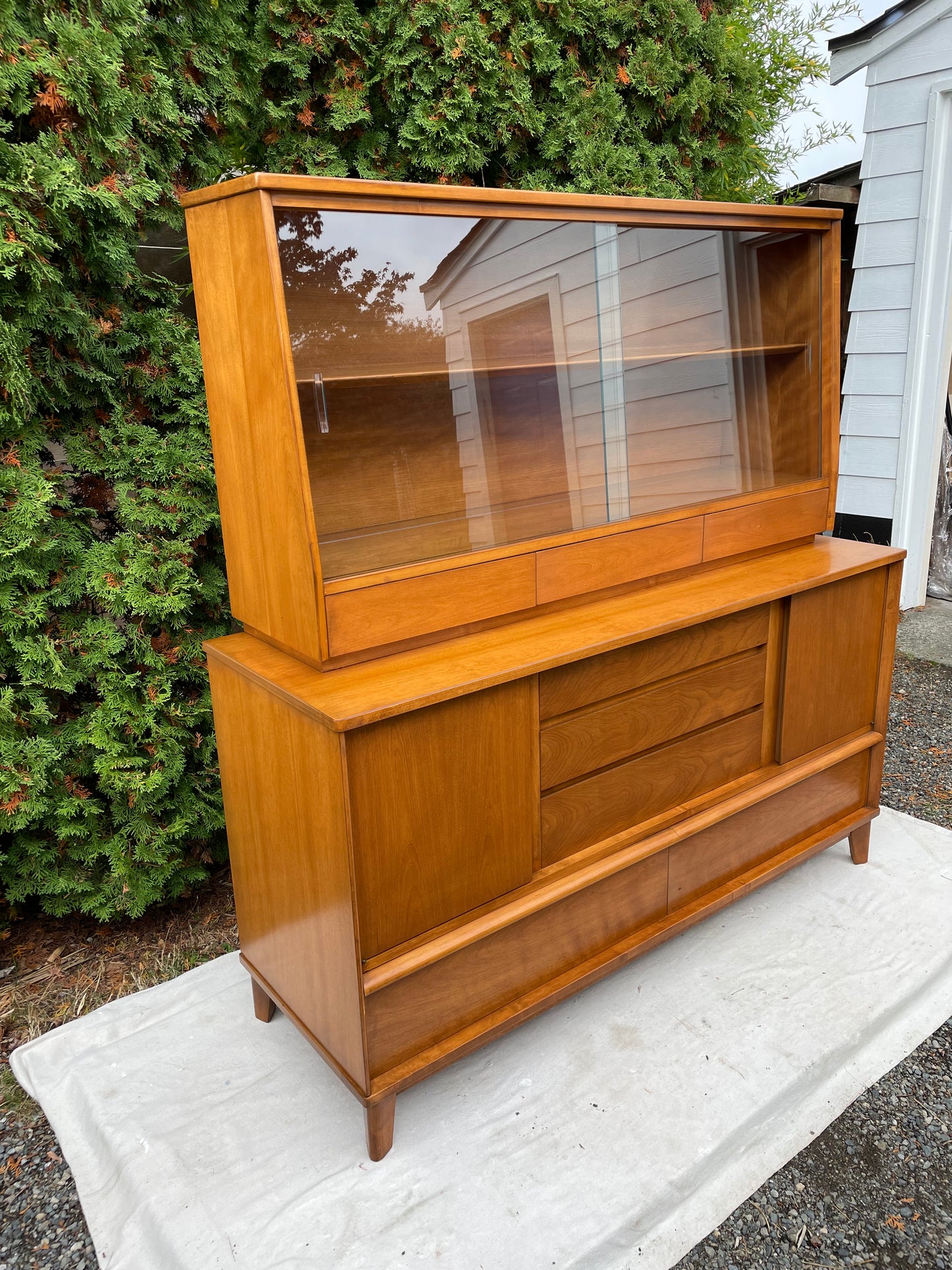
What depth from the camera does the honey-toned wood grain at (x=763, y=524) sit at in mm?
2223

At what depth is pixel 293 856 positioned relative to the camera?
169 cm

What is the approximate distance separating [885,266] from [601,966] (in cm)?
383

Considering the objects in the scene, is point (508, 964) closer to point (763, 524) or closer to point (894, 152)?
point (763, 524)

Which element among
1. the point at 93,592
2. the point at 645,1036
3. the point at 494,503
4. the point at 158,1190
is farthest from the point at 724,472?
the point at 158,1190

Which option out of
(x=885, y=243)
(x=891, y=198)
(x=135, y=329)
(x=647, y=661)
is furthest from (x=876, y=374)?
(x=135, y=329)

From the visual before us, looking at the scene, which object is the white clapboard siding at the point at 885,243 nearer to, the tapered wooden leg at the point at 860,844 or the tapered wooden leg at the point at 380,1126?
the tapered wooden leg at the point at 860,844

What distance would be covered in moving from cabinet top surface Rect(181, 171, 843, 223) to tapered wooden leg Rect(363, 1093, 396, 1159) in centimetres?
159

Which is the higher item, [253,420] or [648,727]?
[253,420]

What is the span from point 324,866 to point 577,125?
2.31 metres

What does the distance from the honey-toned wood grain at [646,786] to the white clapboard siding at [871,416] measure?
2.82 meters

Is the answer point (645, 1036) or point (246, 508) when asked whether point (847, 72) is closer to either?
point (246, 508)

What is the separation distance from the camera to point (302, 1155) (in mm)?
1707

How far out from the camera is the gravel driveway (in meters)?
1.53

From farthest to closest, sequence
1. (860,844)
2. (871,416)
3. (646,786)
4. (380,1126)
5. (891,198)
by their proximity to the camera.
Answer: (871,416) < (891,198) < (860,844) < (646,786) < (380,1126)
